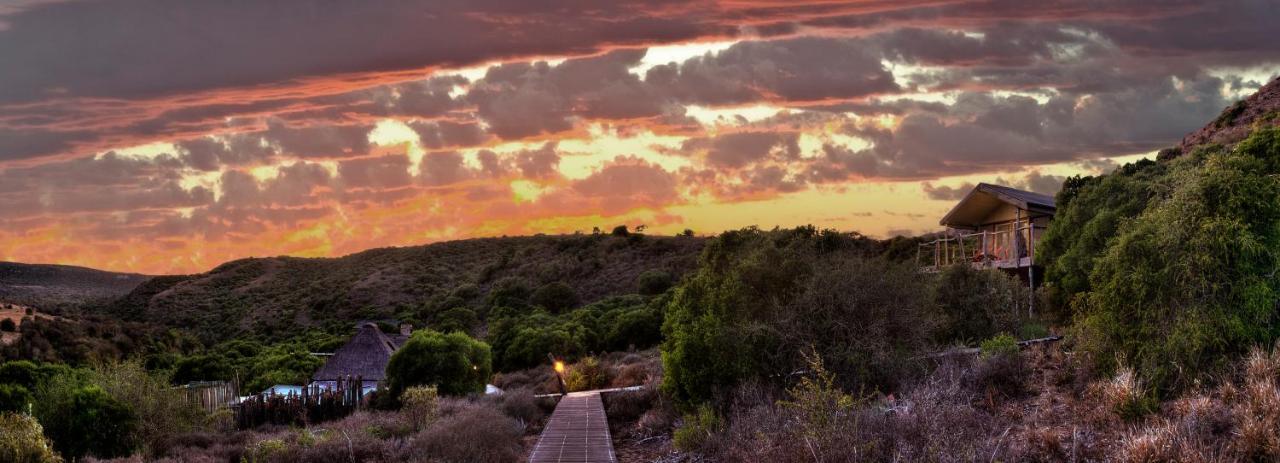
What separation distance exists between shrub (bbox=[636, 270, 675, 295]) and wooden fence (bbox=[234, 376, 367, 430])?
33.3m

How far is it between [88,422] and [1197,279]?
2081 centimetres

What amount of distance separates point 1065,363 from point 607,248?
230 feet

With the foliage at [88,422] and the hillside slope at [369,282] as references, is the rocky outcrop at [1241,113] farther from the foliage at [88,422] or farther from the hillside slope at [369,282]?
the foliage at [88,422]

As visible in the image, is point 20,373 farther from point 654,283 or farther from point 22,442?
point 654,283

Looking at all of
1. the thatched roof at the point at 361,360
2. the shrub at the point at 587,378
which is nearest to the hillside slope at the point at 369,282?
the shrub at the point at 587,378

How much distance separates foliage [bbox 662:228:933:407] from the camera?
1603cm

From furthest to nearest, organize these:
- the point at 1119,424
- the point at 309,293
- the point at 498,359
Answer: the point at 309,293, the point at 498,359, the point at 1119,424

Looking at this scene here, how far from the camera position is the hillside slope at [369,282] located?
72312 millimetres

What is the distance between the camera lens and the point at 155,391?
22.0 meters

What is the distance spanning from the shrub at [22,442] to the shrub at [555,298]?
47.7 meters

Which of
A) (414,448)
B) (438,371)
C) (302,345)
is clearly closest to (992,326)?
(414,448)

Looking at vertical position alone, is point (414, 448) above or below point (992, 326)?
below

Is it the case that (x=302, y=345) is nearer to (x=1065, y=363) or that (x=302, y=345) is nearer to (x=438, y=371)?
(x=438, y=371)

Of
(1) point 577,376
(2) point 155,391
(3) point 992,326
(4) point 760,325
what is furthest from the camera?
(1) point 577,376
